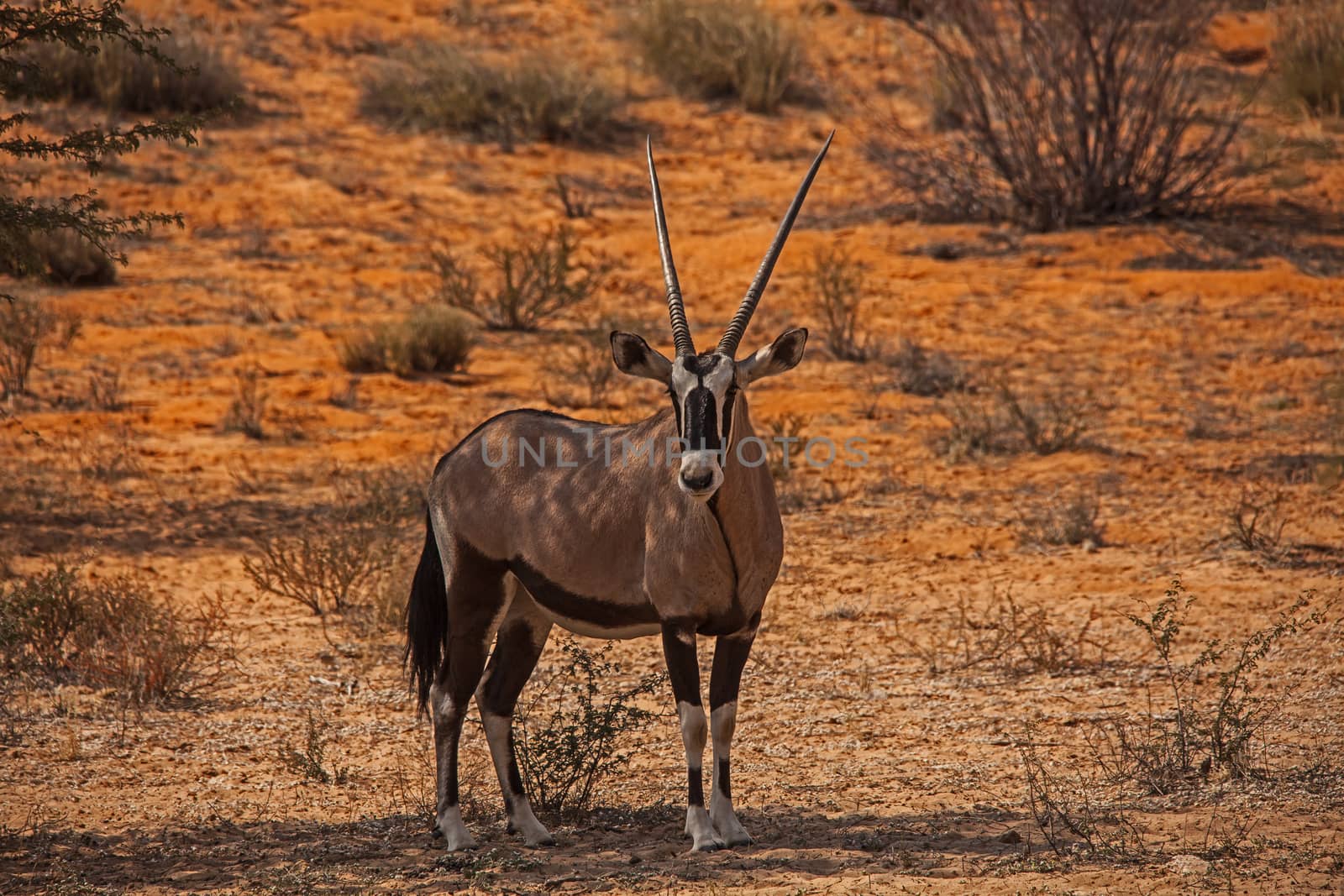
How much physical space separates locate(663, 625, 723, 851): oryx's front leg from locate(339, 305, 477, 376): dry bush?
9.72m

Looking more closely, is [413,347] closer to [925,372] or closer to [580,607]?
[925,372]

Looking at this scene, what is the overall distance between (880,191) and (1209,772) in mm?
14210

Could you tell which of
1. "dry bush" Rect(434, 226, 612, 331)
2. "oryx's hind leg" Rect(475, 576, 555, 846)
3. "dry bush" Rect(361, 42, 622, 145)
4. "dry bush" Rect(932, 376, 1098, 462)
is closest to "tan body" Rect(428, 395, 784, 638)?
"oryx's hind leg" Rect(475, 576, 555, 846)

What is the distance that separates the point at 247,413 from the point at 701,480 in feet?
30.6

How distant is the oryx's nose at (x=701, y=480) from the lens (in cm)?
508

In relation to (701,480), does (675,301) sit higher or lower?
higher

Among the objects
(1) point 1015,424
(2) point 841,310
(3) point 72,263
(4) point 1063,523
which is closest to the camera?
(4) point 1063,523

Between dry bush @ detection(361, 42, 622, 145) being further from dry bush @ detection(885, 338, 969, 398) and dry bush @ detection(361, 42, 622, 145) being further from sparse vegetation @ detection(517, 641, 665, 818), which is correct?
sparse vegetation @ detection(517, 641, 665, 818)

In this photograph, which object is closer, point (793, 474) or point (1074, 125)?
point (793, 474)

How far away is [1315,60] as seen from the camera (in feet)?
68.2

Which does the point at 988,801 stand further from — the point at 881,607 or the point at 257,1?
the point at 257,1

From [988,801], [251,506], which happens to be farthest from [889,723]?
[251,506]

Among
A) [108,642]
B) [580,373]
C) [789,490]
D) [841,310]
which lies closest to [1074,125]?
[841,310]

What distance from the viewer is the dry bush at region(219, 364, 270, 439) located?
13.4 metres
